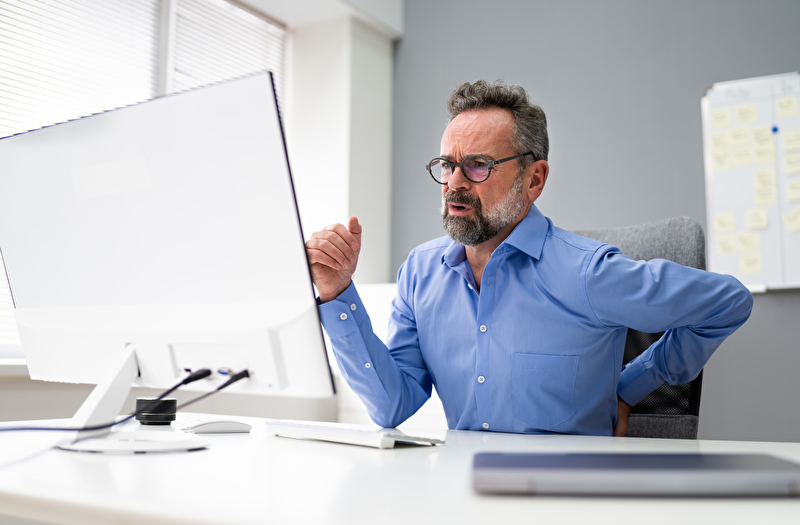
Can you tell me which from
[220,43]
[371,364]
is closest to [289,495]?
[371,364]

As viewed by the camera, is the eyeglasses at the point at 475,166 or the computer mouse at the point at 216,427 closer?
the computer mouse at the point at 216,427

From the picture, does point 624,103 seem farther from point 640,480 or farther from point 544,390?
point 640,480

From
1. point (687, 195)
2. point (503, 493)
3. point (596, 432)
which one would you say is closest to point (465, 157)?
point (596, 432)

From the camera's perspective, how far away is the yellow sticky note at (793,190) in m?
2.24

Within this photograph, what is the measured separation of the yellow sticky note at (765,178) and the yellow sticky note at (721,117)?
0.24m

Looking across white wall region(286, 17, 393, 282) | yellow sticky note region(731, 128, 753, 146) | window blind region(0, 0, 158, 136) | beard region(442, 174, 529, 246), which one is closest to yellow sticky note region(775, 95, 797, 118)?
yellow sticky note region(731, 128, 753, 146)

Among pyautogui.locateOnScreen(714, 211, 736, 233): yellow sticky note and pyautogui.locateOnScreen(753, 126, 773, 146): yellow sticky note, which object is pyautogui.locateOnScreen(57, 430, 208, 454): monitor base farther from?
pyautogui.locateOnScreen(753, 126, 773, 146): yellow sticky note

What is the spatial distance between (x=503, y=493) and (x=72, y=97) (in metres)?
2.41

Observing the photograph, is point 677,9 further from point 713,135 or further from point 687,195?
point 687,195

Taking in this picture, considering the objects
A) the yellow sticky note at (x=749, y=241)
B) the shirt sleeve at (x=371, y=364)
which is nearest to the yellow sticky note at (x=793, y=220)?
the yellow sticky note at (x=749, y=241)

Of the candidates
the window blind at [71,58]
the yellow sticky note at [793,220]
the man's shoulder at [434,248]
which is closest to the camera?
the man's shoulder at [434,248]

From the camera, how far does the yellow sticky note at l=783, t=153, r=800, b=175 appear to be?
2.25 meters

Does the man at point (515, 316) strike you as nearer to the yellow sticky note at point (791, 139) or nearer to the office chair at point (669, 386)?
the office chair at point (669, 386)

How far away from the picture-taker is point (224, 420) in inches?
36.8
